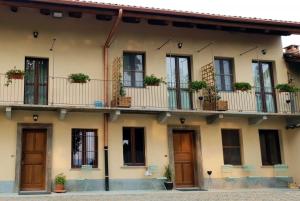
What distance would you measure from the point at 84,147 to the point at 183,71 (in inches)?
198

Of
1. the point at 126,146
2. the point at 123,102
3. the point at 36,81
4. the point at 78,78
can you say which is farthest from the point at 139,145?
the point at 36,81

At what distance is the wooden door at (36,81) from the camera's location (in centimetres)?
1484

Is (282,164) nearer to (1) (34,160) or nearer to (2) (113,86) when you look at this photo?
(2) (113,86)

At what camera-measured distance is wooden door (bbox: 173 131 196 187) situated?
16078 millimetres

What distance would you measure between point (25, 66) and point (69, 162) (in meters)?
3.78

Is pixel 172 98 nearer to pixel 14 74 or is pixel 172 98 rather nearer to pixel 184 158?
pixel 184 158

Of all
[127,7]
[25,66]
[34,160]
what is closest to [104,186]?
[34,160]

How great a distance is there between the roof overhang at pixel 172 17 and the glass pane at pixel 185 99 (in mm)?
2690

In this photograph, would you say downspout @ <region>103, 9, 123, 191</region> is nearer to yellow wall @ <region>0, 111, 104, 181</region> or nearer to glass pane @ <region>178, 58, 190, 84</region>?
yellow wall @ <region>0, 111, 104, 181</region>

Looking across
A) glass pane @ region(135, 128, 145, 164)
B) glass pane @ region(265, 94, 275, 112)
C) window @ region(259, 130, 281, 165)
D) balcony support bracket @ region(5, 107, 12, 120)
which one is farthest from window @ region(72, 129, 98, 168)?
glass pane @ region(265, 94, 275, 112)

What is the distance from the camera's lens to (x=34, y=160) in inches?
Result: 573

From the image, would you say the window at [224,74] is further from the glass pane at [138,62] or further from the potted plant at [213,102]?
the glass pane at [138,62]

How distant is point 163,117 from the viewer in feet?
50.8

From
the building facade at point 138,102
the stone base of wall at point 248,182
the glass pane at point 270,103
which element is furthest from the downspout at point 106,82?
the glass pane at point 270,103
